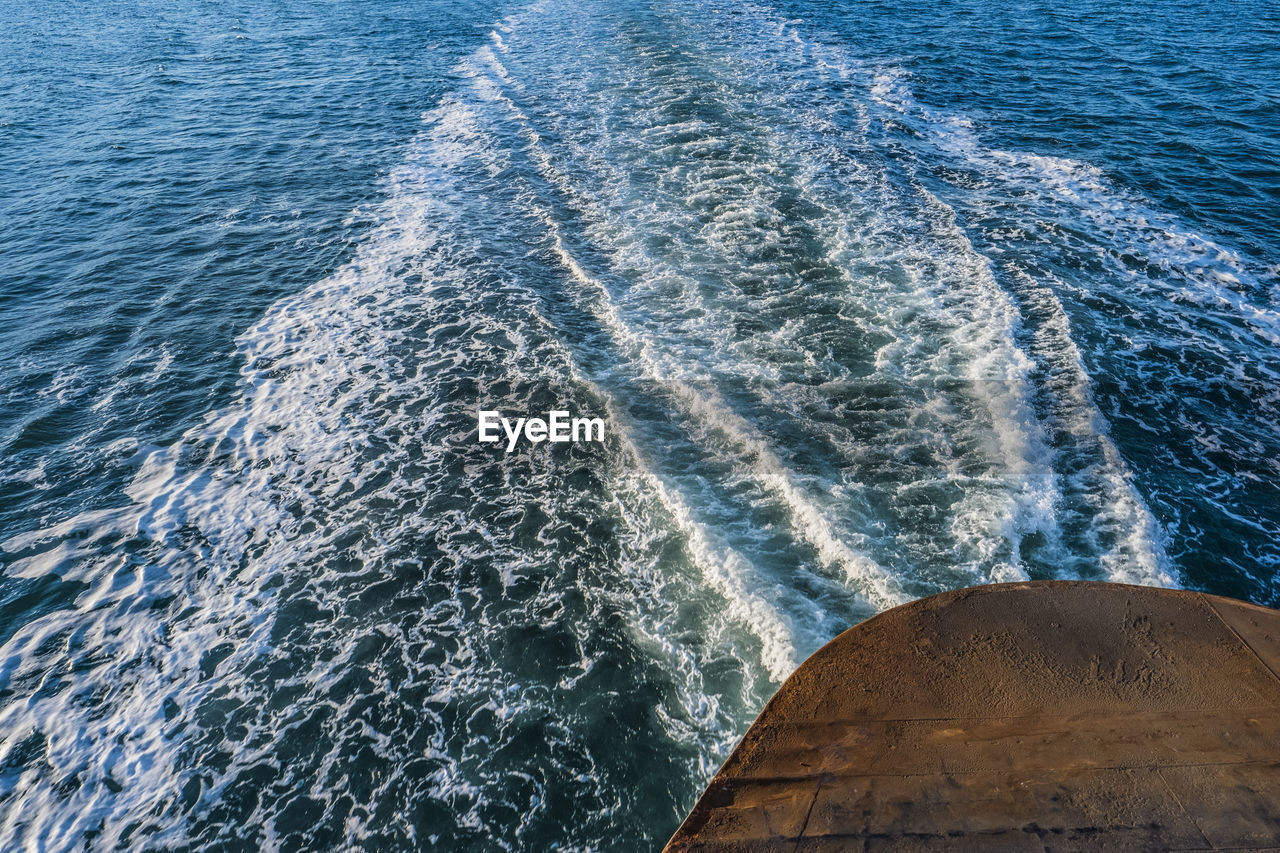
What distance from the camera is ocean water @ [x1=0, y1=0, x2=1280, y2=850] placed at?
6176 mm

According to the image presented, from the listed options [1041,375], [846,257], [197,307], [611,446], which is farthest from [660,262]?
[197,307]

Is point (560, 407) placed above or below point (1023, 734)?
below

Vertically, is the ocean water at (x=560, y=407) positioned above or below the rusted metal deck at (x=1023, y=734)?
below

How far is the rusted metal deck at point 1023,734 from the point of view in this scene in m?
3.78

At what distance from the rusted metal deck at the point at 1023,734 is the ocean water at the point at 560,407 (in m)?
1.76

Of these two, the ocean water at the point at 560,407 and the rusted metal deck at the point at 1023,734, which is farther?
the ocean water at the point at 560,407

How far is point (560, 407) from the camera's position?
10008 millimetres

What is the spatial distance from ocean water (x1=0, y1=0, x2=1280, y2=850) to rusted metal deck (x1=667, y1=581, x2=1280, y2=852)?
1.76 metres

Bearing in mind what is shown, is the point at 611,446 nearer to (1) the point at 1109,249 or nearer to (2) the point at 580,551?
(2) the point at 580,551

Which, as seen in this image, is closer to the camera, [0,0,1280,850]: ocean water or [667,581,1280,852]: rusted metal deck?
[667,581,1280,852]: rusted metal deck

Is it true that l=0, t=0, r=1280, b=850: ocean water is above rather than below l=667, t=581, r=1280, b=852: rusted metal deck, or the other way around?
below

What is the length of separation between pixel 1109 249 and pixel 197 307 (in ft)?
59.9

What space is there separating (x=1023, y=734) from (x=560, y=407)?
7.25 metres

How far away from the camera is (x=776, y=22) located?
3033 cm
